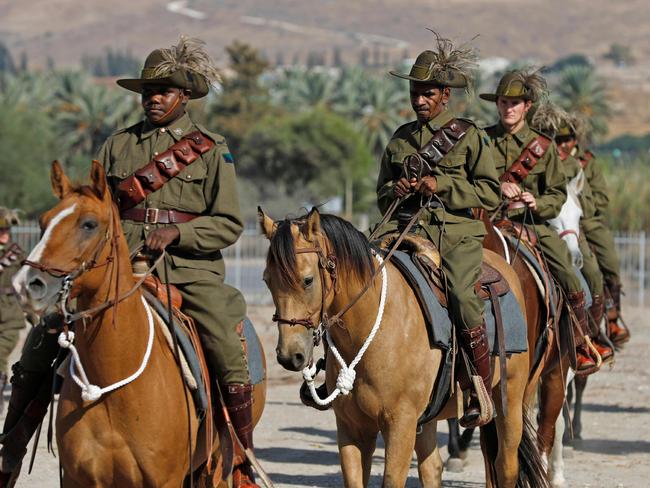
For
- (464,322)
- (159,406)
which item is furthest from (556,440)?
(159,406)

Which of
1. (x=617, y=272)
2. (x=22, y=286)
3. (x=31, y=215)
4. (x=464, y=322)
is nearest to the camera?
Answer: (x=22, y=286)

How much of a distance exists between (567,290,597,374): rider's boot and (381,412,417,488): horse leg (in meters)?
3.34

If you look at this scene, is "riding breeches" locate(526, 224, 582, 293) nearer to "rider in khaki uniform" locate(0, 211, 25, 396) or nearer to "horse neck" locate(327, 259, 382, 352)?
"horse neck" locate(327, 259, 382, 352)

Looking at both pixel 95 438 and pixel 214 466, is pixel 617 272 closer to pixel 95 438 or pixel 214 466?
pixel 214 466

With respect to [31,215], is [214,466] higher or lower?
higher

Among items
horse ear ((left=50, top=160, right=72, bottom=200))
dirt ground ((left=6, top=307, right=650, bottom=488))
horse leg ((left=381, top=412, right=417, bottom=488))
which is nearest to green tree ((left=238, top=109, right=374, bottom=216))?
dirt ground ((left=6, top=307, right=650, bottom=488))

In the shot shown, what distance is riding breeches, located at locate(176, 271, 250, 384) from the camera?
25.3 ft

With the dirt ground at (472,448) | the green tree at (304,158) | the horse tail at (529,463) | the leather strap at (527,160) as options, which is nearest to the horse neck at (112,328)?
the horse tail at (529,463)

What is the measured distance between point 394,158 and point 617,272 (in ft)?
19.5

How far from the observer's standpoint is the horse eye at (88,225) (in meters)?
6.52

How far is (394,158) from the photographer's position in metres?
9.71

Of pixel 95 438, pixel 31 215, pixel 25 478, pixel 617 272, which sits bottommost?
pixel 31 215

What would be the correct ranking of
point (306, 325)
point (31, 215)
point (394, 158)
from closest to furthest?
point (306, 325), point (394, 158), point (31, 215)

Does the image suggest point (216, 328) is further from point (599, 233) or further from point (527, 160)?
point (599, 233)
